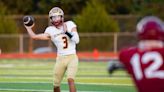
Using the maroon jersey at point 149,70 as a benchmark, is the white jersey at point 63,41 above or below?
below

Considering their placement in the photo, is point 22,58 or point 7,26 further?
point 7,26

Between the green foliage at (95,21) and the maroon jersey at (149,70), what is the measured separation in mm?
32098

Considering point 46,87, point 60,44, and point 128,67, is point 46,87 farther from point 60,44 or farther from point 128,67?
point 128,67

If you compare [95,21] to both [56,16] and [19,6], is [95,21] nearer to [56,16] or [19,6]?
[19,6]

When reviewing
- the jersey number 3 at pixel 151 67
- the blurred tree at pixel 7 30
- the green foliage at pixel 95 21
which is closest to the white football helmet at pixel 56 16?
the jersey number 3 at pixel 151 67

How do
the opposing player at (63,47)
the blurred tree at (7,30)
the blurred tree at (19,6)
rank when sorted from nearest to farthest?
the opposing player at (63,47)
the blurred tree at (7,30)
the blurred tree at (19,6)

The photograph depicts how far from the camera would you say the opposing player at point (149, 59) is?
6793 millimetres

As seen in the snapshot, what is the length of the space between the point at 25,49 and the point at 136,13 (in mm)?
8708

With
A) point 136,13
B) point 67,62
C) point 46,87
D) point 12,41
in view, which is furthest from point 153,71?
point 136,13

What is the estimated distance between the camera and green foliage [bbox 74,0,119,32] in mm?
39000

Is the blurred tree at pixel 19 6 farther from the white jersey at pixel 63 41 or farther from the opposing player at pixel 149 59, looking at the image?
the opposing player at pixel 149 59

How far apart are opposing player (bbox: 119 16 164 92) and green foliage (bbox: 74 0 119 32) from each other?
32.0m

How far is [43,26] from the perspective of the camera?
39.7m

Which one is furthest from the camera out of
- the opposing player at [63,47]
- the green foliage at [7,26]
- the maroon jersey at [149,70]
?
the green foliage at [7,26]
